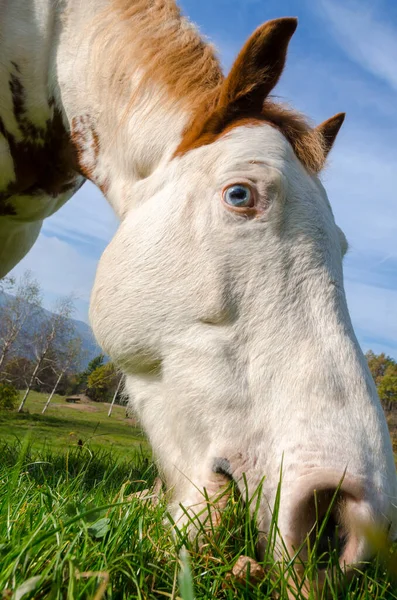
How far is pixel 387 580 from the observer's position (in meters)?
1.70

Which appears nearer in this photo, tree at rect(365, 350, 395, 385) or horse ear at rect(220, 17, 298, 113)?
horse ear at rect(220, 17, 298, 113)

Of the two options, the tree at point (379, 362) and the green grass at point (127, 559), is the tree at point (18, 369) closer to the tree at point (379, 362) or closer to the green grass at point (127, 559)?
the tree at point (379, 362)

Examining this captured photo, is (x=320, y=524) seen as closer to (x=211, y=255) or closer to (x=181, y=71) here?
(x=211, y=255)

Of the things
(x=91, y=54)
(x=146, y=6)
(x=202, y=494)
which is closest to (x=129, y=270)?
(x=202, y=494)

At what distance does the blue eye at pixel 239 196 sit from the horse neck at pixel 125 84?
61 centimetres

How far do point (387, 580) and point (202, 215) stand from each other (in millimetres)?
1802

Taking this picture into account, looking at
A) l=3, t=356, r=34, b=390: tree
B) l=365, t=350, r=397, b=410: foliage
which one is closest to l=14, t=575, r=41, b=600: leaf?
l=365, t=350, r=397, b=410: foliage

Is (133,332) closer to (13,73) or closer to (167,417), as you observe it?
(167,417)

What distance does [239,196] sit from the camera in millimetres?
2652

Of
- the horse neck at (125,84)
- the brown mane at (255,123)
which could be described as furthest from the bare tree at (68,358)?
the brown mane at (255,123)

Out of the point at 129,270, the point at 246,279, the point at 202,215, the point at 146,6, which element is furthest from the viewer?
the point at 146,6

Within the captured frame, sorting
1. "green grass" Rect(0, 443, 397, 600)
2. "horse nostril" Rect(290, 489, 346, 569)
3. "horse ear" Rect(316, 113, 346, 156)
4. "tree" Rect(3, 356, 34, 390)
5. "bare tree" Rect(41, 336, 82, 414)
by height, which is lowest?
"tree" Rect(3, 356, 34, 390)

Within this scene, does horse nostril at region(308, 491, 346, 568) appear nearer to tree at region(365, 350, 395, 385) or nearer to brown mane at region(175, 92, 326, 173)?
brown mane at region(175, 92, 326, 173)

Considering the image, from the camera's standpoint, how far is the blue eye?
8.63 feet
